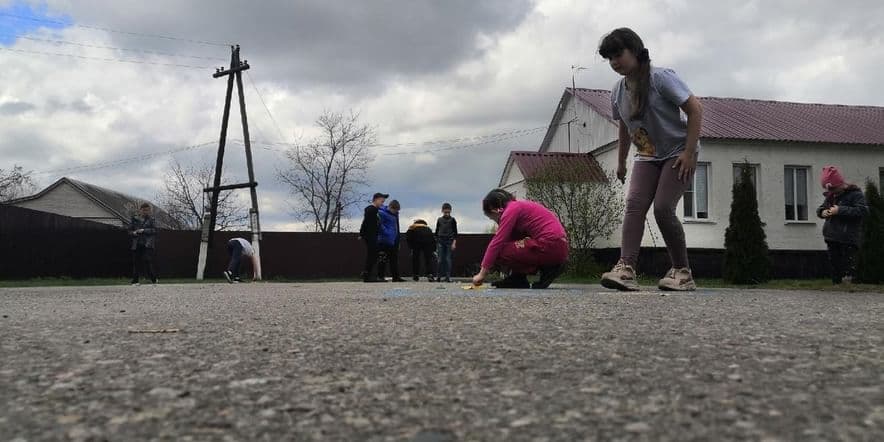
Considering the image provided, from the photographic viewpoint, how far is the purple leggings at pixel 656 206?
5.54 m

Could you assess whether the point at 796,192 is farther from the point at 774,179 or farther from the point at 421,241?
the point at 421,241

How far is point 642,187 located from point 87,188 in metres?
49.9

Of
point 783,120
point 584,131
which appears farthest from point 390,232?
point 783,120

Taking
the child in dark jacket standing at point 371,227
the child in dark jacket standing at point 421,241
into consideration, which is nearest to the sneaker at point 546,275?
the child in dark jacket standing at point 371,227

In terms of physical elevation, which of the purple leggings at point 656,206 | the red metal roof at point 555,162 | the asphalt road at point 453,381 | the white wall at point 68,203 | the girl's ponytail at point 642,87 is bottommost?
the asphalt road at point 453,381

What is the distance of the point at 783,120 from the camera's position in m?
20.5

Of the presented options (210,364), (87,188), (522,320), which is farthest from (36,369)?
(87,188)

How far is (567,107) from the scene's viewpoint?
24.1 meters

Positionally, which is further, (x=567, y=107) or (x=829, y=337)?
(x=567, y=107)

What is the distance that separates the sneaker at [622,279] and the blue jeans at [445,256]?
31.5 ft

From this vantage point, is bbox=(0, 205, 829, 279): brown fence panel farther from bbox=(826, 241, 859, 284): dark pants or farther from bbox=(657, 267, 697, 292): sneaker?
bbox=(657, 267, 697, 292): sneaker

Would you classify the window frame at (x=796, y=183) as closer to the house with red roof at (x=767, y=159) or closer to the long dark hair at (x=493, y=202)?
the house with red roof at (x=767, y=159)

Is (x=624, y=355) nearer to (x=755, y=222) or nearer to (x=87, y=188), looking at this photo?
(x=755, y=222)

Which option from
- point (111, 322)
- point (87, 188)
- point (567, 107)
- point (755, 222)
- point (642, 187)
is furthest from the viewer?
point (87, 188)
